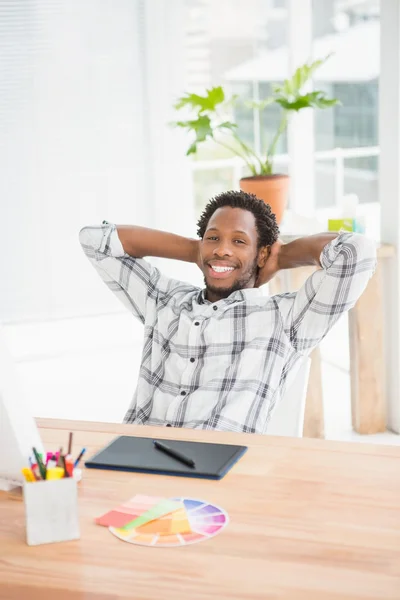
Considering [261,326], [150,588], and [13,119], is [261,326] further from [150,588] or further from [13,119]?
[13,119]

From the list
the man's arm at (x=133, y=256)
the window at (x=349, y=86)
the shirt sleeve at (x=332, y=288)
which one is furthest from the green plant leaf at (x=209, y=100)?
the shirt sleeve at (x=332, y=288)

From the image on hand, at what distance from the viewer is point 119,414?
3721 millimetres

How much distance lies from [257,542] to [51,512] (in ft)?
0.95

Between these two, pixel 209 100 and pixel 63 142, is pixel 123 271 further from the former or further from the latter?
pixel 63 142

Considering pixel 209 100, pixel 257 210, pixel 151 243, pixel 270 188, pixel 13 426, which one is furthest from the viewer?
pixel 209 100

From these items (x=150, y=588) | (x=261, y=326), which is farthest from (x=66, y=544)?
(x=261, y=326)

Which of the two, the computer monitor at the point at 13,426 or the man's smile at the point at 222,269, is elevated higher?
the man's smile at the point at 222,269

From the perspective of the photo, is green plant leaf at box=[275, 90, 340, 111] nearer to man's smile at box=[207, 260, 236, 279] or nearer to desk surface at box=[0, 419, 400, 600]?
man's smile at box=[207, 260, 236, 279]

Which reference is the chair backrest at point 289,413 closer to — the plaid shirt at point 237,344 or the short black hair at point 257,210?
the plaid shirt at point 237,344

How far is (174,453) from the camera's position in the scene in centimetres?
147

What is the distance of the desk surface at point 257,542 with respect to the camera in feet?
3.47

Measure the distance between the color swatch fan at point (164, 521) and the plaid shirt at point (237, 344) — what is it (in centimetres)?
55

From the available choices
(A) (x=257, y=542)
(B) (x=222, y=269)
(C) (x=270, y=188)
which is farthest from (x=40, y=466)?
(C) (x=270, y=188)

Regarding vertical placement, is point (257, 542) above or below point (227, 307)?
below
